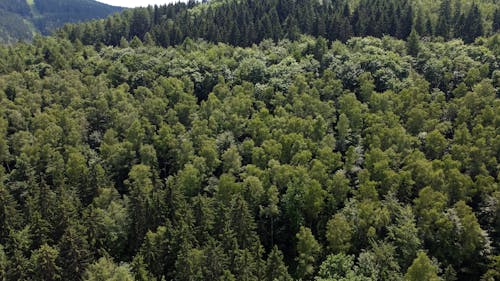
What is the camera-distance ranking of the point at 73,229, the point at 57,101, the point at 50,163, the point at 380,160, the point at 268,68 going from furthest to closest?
the point at 268,68, the point at 57,101, the point at 50,163, the point at 380,160, the point at 73,229

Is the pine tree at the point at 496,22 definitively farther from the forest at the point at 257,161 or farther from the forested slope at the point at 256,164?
the forested slope at the point at 256,164

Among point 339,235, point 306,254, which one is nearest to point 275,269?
point 306,254

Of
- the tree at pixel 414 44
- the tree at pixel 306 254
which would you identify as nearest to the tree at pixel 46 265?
the tree at pixel 306 254

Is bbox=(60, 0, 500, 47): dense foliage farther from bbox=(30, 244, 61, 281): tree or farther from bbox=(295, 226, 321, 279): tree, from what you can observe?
bbox=(30, 244, 61, 281): tree

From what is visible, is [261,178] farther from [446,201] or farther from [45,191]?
[45,191]

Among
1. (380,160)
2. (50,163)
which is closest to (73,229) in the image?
(50,163)
